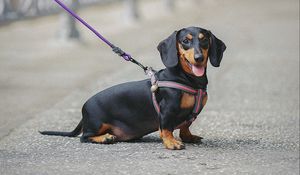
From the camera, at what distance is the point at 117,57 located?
1214cm

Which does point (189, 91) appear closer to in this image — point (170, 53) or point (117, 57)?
point (170, 53)

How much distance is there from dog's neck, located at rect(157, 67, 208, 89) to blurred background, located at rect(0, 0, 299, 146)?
1.86 metres

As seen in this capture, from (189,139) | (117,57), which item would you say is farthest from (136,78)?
(189,139)

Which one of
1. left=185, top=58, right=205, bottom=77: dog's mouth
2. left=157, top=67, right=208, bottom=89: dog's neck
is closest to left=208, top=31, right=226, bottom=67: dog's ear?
left=157, top=67, right=208, bottom=89: dog's neck

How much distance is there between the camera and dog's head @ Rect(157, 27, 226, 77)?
486 centimetres

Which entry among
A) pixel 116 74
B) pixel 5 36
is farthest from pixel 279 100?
pixel 5 36

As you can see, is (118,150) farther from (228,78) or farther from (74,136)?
(228,78)

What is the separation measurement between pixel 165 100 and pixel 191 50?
428 millimetres

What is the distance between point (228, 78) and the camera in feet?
32.0

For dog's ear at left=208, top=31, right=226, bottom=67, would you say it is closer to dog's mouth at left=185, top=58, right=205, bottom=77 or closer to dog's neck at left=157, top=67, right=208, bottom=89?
dog's neck at left=157, top=67, right=208, bottom=89

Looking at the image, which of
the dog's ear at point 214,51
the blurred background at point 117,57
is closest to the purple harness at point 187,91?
A: the dog's ear at point 214,51

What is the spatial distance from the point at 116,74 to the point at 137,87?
480 centimetres

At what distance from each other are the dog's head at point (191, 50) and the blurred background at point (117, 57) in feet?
6.50

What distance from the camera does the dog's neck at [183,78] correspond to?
504cm
